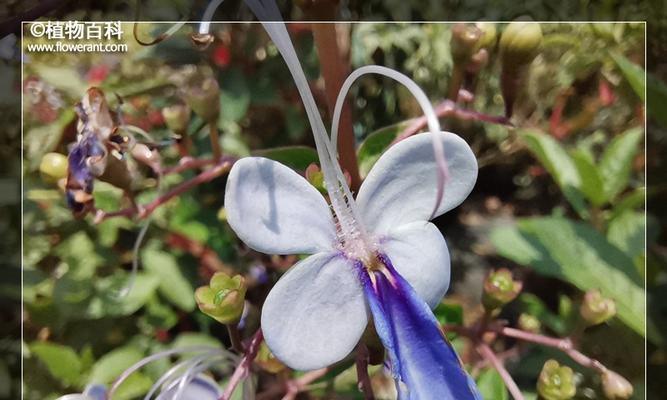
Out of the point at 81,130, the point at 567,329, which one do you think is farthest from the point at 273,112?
the point at 567,329

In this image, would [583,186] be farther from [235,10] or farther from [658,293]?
[235,10]

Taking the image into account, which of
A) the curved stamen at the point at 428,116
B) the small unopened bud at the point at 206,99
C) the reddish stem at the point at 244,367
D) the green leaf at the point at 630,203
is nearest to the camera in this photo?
the curved stamen at the point at 428,116

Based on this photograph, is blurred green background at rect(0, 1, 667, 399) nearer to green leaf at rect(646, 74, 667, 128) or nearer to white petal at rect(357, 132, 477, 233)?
green leaf at rect(646, 74, 667, 128)

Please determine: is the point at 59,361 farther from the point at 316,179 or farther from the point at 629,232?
the point at 629,232

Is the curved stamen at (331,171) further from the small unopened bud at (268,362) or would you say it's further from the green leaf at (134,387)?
the green leaf at (134,387)

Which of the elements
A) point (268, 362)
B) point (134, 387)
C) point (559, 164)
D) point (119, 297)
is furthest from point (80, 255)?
point (559, 164)

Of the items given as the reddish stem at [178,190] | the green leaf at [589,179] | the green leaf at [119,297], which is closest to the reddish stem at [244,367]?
the reddish stem at [178,190]
